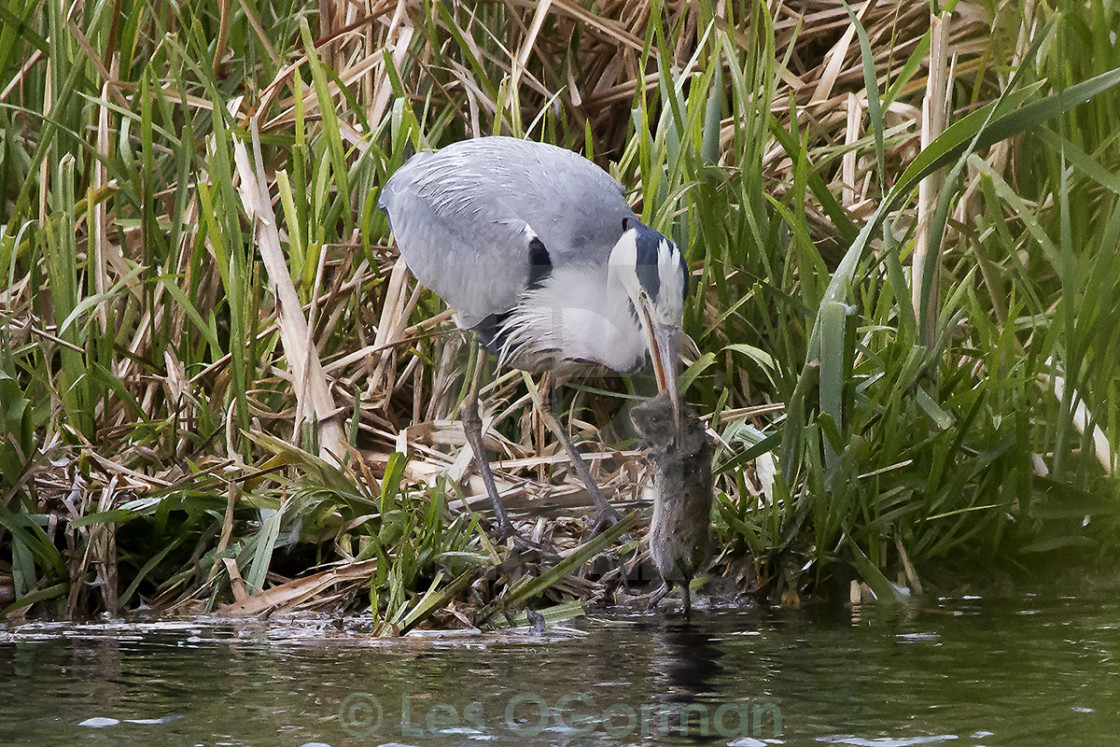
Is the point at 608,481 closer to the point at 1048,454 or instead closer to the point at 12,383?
the point at 1048,454

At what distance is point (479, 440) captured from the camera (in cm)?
439

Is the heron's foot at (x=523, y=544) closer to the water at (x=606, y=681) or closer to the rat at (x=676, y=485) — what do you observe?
the water at (x=606, y=681)

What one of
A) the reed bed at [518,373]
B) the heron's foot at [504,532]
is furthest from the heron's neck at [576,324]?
the heron's foot at [504,532]

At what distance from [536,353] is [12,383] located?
150 cm

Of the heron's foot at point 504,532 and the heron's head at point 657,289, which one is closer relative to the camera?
the heron's head at point 657,289

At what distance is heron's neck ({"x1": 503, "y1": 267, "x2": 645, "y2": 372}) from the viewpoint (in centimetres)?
405

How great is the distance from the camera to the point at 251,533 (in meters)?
3.99

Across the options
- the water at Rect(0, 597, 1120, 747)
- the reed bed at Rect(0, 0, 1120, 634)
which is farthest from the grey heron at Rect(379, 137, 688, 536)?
the water at Rect(0, 597, 1120, 747)

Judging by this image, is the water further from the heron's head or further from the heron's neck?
the heron's neck

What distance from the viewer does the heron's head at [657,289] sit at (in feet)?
12.2

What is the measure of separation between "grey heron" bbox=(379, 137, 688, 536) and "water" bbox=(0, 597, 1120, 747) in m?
0.86

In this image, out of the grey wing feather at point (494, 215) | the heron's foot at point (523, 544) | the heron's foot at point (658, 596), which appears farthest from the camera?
the grey wing feather at point (494, 215)

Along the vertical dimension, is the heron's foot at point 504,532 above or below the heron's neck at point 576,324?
below

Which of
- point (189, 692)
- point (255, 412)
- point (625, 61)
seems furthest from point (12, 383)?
point (625, 61)
